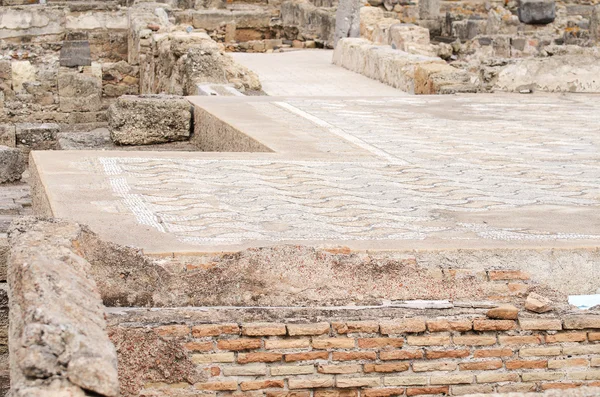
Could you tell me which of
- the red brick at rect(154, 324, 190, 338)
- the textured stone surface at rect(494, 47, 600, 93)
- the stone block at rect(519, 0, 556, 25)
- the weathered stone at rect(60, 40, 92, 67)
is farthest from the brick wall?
the stone block at rect(519, 0, 556, 25)

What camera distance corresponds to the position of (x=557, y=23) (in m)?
27.9

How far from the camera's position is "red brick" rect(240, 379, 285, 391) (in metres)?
4.00

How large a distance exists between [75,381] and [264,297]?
1629 mm

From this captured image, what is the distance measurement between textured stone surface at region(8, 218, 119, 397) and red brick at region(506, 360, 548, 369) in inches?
63.3

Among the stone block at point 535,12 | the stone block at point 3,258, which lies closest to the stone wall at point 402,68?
the stone block at point 3,258

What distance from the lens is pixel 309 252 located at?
180 inches

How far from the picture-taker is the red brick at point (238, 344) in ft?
13.0

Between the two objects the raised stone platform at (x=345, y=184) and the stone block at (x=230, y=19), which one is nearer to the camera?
the raised stone platform at (x=345, y=184)

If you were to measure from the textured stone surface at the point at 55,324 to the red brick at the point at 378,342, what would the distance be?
1032 millimetres

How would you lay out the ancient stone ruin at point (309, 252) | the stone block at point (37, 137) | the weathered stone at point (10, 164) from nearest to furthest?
the ancient stone ruin at point (309, 252) → the weathered stone at point (10, 164) → the stone block at point (37, 137)

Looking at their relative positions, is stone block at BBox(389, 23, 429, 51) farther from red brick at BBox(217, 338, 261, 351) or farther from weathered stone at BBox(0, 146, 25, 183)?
red brick at BBox(217, 338, 261, 351)

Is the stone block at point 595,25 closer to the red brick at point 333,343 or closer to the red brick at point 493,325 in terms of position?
the red brick at point 493,325

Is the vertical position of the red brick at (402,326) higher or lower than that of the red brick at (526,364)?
higher

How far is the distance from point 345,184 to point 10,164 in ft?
14.4
